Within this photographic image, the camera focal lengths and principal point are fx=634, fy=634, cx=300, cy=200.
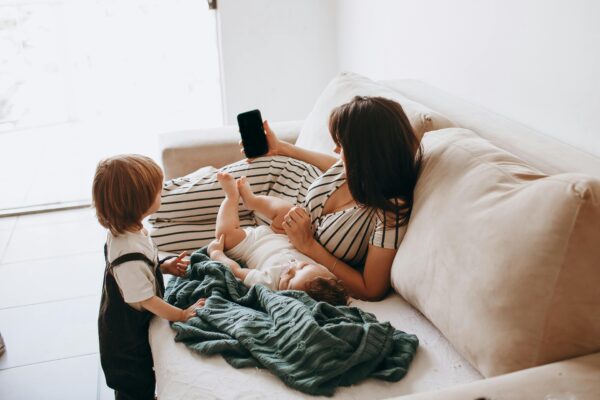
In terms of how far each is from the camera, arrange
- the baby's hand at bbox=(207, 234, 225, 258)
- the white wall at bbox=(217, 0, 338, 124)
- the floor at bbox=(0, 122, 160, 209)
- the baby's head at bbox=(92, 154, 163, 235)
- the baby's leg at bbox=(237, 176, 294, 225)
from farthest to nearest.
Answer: the floor at bbox=(0, 122, 160, 209)
the white wall at bbox=(217, 0, 338, 124)
the baby's leg at bbox=(237, 176, 294, 225)
the baby's hand at bbox=(207, 234, 225, 258)
the baby's head at bbox=(92, 154, 163, 235)

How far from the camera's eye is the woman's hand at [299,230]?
1738mm

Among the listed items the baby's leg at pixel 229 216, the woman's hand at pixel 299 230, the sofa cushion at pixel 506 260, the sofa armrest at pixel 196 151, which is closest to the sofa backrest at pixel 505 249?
the sofa cushion at pixel 506 260

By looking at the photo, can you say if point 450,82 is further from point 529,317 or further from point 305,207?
point 529,317

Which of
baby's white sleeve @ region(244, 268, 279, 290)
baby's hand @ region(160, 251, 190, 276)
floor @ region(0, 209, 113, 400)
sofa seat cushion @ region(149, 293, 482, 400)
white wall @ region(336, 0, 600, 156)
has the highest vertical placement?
white wall @ region(336, 0, 600, 156)

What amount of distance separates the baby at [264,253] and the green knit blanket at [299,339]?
8 cm

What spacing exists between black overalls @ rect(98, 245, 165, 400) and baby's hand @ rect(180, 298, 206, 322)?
4.1 inches

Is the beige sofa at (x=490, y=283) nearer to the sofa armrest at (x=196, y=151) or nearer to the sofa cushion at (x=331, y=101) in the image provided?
the sofa cushion at (x=331, y=101)

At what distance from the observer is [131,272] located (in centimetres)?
151

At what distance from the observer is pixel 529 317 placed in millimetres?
1132

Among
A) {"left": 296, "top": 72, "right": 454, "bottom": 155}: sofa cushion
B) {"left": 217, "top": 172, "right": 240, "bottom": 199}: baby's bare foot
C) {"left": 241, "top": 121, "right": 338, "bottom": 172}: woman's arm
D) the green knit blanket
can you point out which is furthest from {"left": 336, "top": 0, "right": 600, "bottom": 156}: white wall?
{"left": 217, "top": 172, "right": 240, "bottom": 199}: baby's bare foot

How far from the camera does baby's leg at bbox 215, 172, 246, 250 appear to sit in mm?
1866

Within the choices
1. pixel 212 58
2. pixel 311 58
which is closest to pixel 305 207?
pixel 311 58

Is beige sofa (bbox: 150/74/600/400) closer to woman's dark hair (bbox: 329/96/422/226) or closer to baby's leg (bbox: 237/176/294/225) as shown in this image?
woman's dark hair (bbox: 329/96/422/226)

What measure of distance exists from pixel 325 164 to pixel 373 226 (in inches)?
17.0
